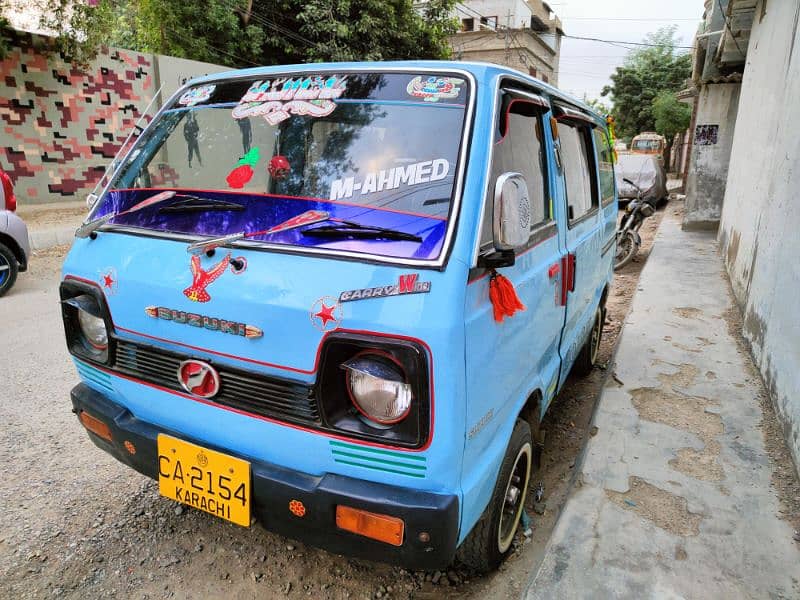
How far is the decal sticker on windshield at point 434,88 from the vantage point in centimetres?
202

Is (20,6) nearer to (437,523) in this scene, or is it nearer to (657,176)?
(437,523)

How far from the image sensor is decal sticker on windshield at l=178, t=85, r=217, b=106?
8.30 feet

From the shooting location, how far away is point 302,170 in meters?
2.14

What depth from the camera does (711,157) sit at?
11359 mm

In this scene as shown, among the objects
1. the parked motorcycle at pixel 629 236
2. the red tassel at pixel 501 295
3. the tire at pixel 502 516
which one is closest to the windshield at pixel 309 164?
the red tassel at pixel 501 295

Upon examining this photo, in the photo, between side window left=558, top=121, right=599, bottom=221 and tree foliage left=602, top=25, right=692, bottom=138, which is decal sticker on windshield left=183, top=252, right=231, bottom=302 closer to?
side window left=558, top=121, right=599, bottom=221

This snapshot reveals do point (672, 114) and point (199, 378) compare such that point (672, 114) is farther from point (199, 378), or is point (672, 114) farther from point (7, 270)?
point (199, 378)

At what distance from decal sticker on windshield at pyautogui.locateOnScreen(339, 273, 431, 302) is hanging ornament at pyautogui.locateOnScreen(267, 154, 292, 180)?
2.43 ft

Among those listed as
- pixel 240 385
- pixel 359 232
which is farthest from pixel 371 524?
pixel 359 232

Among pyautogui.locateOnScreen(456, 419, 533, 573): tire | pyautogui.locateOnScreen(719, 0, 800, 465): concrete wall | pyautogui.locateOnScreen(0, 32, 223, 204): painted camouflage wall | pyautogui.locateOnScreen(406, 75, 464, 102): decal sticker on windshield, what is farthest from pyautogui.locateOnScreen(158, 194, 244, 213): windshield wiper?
pyautogui.locateOnScreen(0, 32, 223, 204): painted camouflage wall

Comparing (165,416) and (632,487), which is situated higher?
(165,416)

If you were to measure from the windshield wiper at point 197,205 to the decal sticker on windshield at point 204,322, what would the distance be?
444 millimetres

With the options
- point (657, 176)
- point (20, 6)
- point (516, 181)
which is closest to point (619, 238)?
point (657, 176)

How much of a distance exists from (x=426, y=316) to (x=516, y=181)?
→ 565 millimetres
